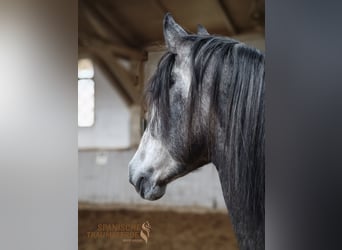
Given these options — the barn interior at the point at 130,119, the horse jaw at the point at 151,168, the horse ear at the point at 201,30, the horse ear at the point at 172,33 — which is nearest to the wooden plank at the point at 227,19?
the barn interior at the point at 130,119

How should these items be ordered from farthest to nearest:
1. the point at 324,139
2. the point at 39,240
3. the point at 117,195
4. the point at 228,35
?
the point at 39,240 < the point at 117,195 < the point at 228,35 < the point at 324,139

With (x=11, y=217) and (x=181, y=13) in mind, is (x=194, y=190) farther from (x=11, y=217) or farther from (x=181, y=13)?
(x=11, y=217)

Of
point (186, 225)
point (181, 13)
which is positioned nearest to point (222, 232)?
point (186, 225)

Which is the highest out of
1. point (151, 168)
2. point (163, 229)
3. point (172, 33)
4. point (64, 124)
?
point (172, 33)

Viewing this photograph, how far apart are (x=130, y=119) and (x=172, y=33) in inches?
25.5

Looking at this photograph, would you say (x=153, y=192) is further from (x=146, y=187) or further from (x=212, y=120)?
(x=212, y=120)

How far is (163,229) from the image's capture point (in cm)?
305

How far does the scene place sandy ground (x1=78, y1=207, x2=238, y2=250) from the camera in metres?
2.93

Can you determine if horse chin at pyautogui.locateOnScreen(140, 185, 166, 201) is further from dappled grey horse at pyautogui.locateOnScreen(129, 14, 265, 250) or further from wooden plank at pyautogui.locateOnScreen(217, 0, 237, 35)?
wooden plank at pyautogui.locateOnScreen(217, 0, 237, 35)

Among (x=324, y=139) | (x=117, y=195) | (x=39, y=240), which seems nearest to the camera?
(x=324, y=139)

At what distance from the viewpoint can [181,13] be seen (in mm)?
2959

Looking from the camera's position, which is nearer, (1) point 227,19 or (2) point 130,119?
(1) point 227,19

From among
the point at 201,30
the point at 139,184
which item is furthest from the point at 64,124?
the point at 201,30

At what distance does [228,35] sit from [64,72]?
126cm
